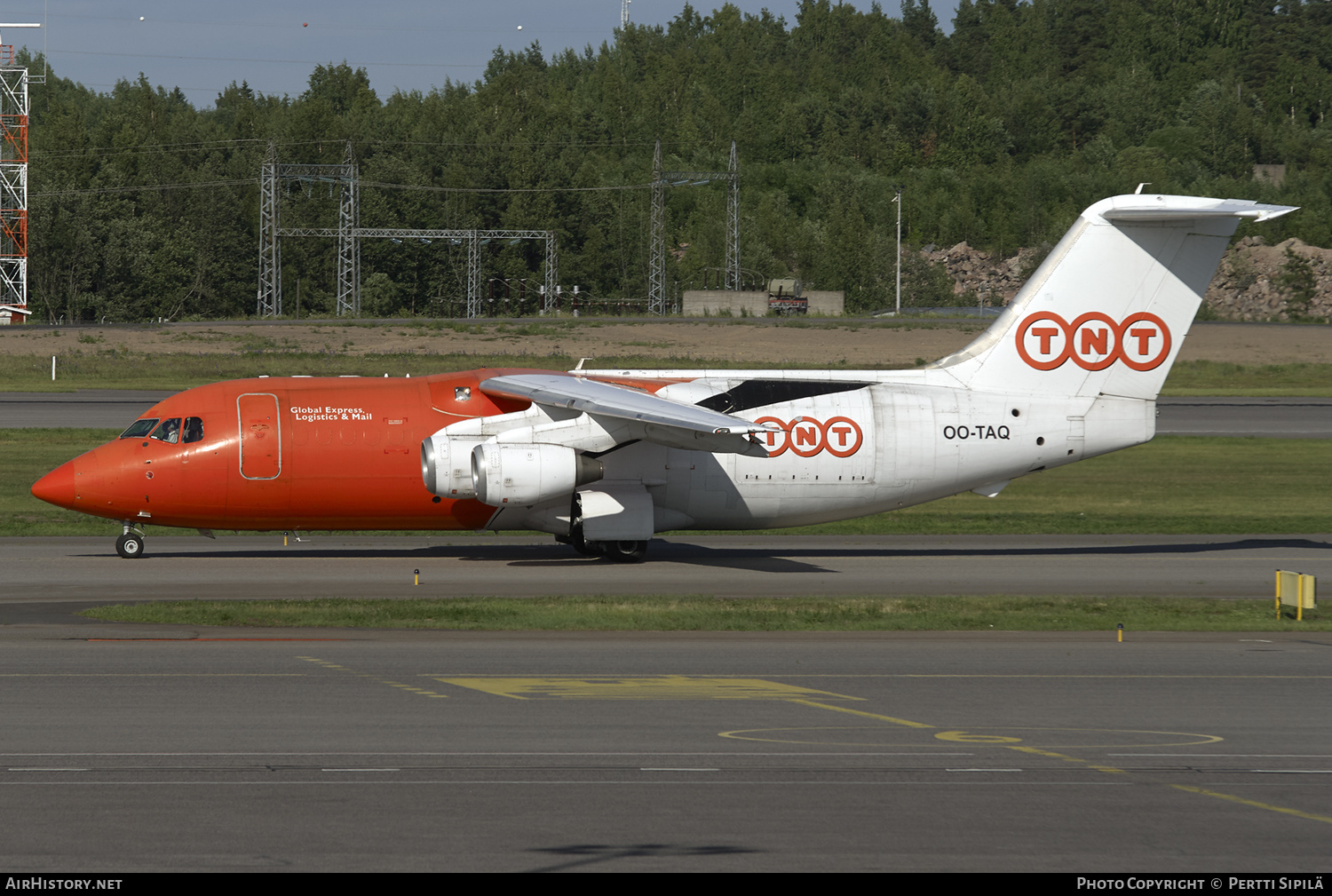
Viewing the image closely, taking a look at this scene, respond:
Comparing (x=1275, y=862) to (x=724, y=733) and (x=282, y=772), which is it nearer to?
(x=724, y=733)

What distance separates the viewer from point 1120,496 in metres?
38.5

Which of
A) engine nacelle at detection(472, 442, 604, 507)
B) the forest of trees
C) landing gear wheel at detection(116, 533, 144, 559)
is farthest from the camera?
the forest of trees

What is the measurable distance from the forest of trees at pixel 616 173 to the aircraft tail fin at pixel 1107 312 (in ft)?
336

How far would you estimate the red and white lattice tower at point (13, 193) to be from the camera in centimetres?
9875

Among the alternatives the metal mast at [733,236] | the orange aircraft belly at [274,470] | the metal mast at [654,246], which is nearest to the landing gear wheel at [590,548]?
the orange aircraft belly at [274,470]

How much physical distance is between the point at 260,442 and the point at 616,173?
439 ft

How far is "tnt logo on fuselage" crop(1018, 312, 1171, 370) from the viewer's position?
93.1ft

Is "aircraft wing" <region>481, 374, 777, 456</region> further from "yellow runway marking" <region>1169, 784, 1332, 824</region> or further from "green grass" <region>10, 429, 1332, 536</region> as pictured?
"yellow runway marking" <region>1169, 784, 1332, 824</region>

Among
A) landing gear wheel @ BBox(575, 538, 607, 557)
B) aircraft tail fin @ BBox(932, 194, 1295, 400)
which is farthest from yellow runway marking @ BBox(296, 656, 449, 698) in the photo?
aircraft tail fin @ BBox(932, 194, 1295, 400)

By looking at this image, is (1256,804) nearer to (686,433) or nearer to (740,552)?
(686,433)

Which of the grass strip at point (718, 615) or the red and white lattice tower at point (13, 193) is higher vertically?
the red and white lattice tower at point (13, 193)

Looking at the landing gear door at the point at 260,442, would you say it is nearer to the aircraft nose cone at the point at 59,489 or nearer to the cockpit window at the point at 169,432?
the cockpit window at the point at 169,432

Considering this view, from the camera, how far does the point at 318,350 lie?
82500mm

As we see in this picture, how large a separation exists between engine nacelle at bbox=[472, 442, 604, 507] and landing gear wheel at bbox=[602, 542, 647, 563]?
5.88 feet
